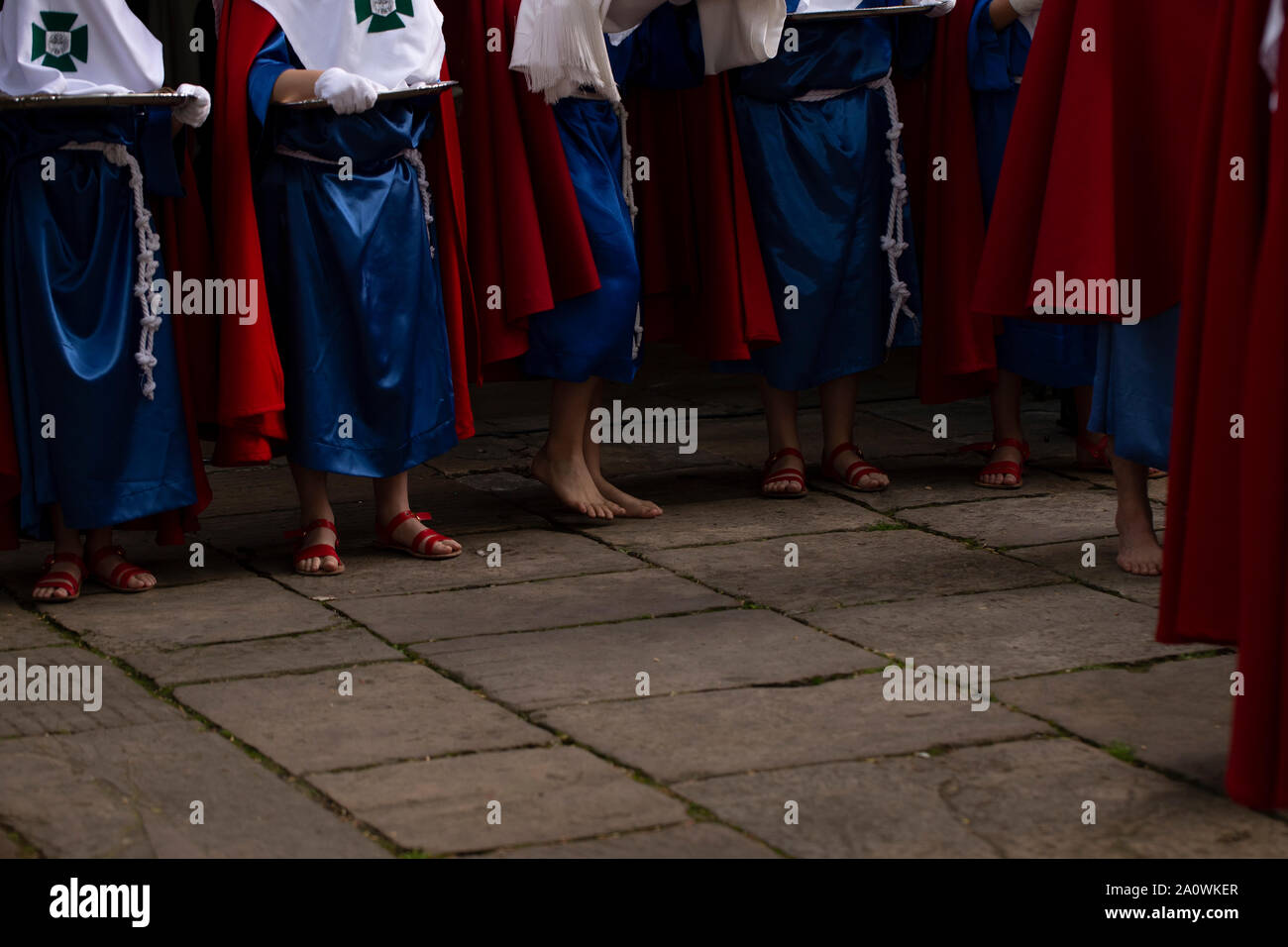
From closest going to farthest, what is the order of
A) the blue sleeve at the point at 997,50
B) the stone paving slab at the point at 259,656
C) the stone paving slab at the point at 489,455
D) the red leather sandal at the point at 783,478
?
1. the stone paving slab at the point at 259,656
2. the blue sleeve at the point at 997,50
3. the red leather sandal at the point at 783,478
4. the stone paving slab at the point at 489,455

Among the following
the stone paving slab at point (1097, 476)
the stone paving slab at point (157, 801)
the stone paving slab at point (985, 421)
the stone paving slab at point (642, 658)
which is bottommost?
the stone paving slab at point (157, 801)

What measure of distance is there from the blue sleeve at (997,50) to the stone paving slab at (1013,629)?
1555 mm

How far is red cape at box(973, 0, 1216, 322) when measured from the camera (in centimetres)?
379

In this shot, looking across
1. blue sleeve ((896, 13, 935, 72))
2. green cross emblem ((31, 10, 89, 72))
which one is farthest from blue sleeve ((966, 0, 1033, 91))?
green cross emblem ((31, 10, 89, 72))

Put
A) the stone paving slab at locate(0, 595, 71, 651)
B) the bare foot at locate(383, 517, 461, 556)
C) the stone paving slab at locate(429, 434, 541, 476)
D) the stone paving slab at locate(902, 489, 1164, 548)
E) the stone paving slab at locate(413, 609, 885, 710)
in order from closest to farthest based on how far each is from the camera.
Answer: the stone paving slab at locate(413, 609, 885, 710), the stone paving slab at locate(0, 595, 71, 651), the bare foot at locate(383, 517, 461, 556), the stone paving slab at locate(902, 489, 1164, 548), the stone paving slab at locate(429, 434, 541, 476)

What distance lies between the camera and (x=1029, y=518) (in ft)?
15.0

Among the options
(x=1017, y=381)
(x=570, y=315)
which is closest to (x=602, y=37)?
(x=570, y=315)

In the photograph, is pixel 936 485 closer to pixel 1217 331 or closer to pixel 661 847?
pixel 1217 331

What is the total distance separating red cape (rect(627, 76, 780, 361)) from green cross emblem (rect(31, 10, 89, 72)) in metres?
1.54

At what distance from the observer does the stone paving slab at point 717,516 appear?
447 centimetres

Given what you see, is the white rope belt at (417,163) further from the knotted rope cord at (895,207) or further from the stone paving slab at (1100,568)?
the stone paving slab at (1100,568)

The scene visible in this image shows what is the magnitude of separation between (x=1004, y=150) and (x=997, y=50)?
0.87 feet

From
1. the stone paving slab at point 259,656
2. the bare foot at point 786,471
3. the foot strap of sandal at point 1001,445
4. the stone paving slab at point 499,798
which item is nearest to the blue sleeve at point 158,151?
the stone paving slab at point 259,656

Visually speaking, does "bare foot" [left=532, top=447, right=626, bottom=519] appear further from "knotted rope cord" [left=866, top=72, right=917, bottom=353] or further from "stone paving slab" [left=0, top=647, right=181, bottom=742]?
"stone paving slab" [left=0, top=647, right=181, bottom=742]
